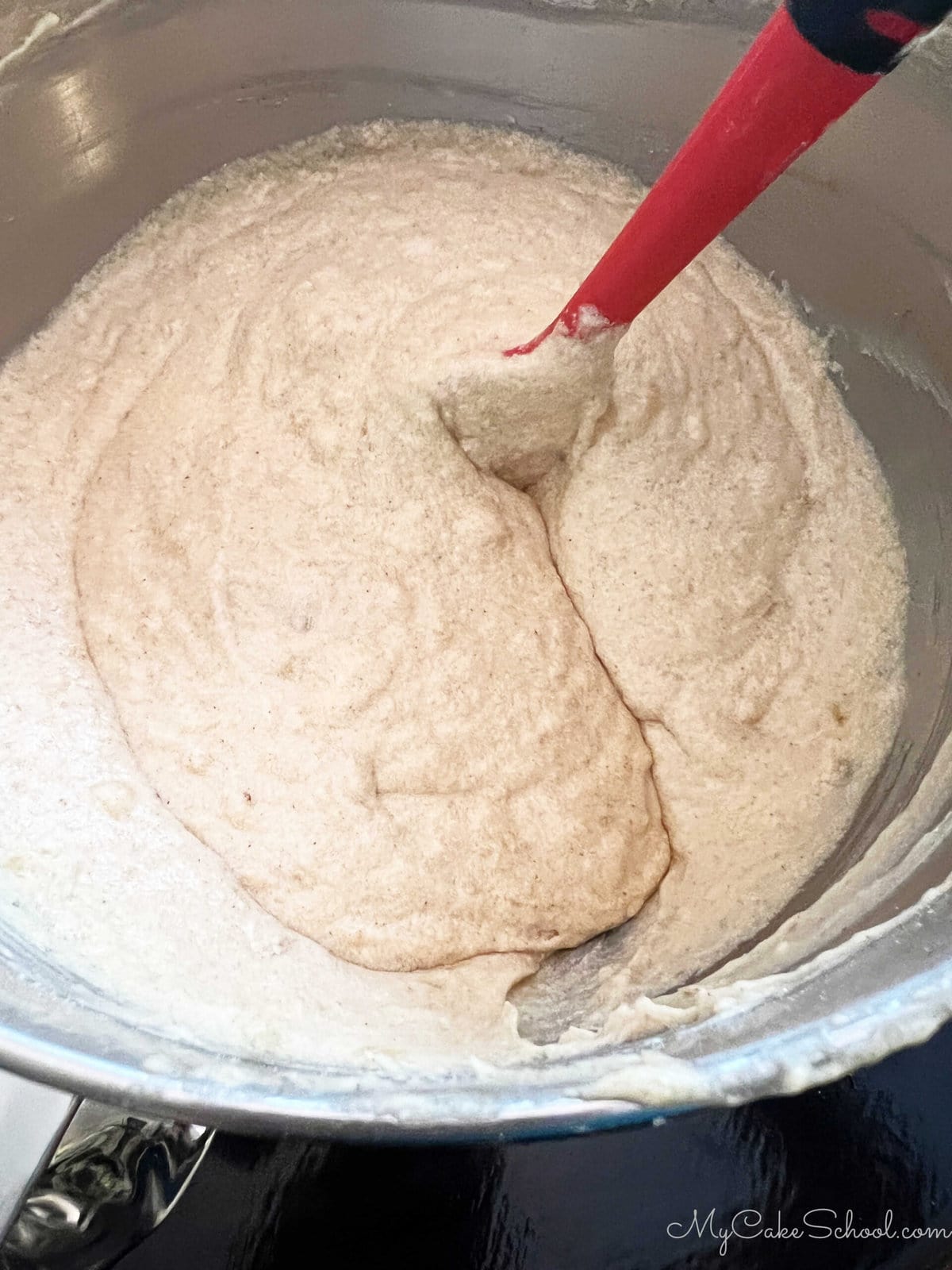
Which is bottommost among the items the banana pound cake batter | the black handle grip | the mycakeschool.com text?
the mycakeschool.com text

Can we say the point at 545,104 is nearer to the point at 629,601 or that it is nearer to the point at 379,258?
the point at 379,258

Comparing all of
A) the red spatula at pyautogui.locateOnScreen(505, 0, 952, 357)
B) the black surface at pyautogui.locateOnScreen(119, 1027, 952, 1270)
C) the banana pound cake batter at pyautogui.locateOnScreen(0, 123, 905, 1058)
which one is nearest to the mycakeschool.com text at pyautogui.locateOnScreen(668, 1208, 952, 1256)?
the black surface at pyautogui.locateOnScreen(119, 1027, 952, 1270)

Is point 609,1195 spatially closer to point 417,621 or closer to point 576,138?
point 417,621

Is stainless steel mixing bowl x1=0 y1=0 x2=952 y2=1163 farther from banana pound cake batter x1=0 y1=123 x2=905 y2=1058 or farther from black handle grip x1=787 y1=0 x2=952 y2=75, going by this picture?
black handle grip x1=787 y1=0 x2=952 y2=75

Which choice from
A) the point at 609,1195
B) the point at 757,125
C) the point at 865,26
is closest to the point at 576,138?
the point at 757,125

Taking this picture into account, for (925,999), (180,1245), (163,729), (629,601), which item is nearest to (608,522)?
(629,601)

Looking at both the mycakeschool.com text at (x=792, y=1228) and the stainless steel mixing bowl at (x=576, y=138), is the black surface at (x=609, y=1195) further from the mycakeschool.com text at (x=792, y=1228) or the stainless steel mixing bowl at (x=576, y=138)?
the stainless steel mixing bowl at (x=576, y=138)
